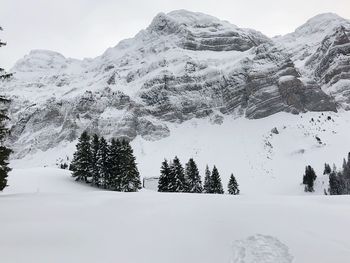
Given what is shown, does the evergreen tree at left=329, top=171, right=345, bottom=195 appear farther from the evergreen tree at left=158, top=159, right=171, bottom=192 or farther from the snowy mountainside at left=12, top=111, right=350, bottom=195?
Answer: the evergreen tree at left=158, top=159, right=171, bottom=192

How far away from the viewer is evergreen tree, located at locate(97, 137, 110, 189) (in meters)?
58.0

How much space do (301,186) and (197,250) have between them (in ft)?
385

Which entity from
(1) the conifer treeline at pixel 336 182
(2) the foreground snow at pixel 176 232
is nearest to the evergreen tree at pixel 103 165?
(2) the foreground snow at pixel 176 232

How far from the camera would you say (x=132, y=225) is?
15.3 m

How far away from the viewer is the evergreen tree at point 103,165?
58003 millimetres

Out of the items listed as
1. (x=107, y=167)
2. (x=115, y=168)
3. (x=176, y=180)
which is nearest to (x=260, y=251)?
(x=115, y=168)

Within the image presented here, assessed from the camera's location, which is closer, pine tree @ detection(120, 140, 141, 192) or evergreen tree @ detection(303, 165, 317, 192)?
pine tree @ detection(120, 140, 141, 192)

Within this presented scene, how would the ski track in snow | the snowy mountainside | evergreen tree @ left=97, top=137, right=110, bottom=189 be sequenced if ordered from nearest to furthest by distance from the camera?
the ski track in snow, evergreen tree @ left=97, top=137, right=110, bottom=189, the snowy mountainside

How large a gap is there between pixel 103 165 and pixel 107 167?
0.75 metres

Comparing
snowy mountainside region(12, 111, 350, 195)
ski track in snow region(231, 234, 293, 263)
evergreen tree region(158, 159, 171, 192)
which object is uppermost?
snowy mountainside region(12, 111, 350, 195)

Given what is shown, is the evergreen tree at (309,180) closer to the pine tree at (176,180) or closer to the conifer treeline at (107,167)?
the pine tree at (176,180)

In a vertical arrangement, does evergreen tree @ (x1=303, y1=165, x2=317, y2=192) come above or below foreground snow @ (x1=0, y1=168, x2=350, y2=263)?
above

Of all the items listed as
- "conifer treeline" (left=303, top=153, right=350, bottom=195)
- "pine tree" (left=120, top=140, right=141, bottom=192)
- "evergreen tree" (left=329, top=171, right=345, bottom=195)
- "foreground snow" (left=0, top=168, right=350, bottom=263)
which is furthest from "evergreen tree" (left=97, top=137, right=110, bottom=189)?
"evergreen tree" (left=329, top=171, right=345, bottom=195)

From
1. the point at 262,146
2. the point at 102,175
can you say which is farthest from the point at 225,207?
the point at 262,146
